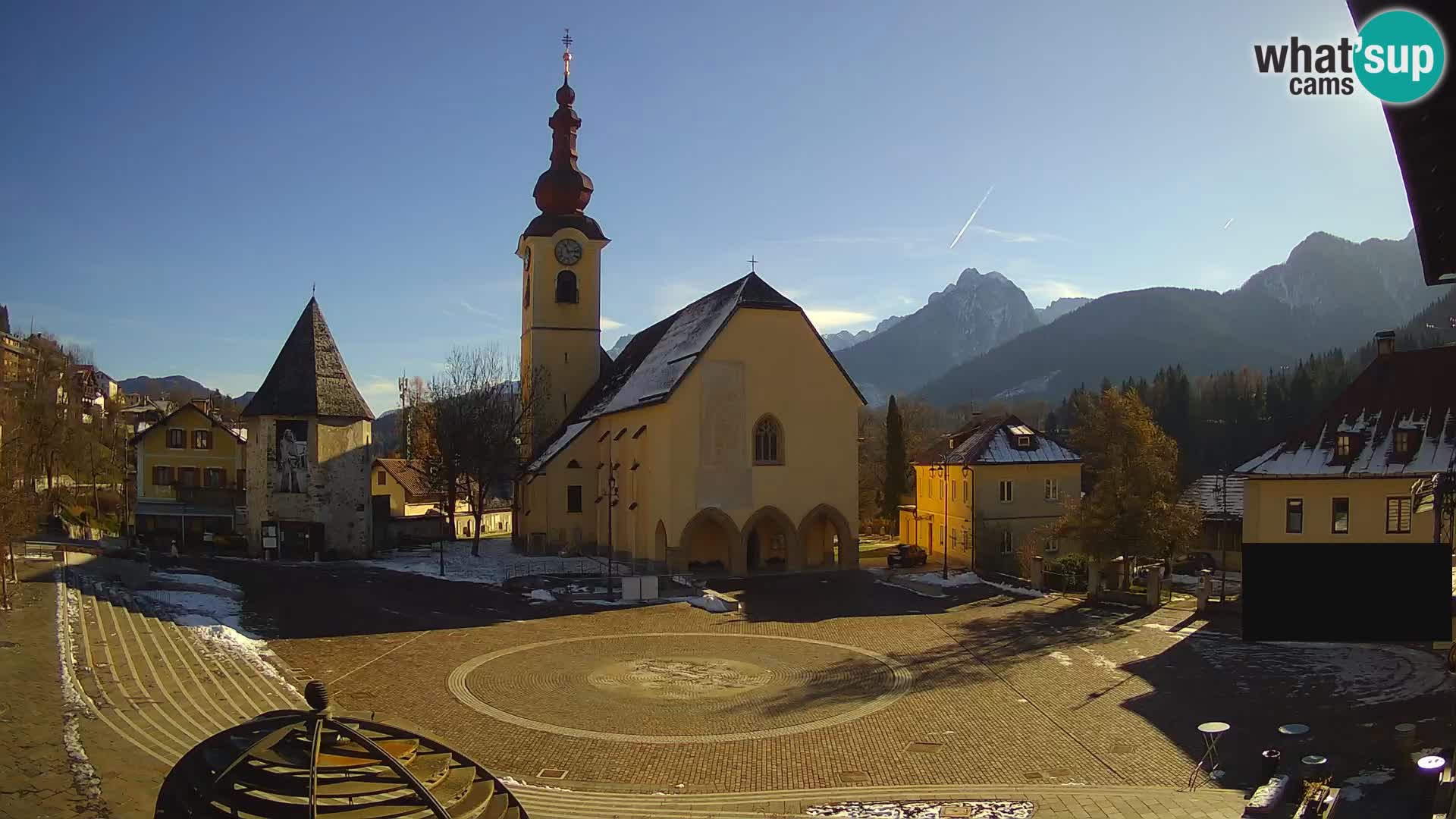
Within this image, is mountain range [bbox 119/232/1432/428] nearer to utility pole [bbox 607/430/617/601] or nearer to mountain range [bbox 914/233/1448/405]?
mountain range [bbox 914/233/1448/405]

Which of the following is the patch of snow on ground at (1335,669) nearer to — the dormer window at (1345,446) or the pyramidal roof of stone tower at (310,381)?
the dormer window at (1345,446)

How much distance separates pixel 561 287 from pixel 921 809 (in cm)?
4497

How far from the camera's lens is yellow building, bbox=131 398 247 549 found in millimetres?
50156

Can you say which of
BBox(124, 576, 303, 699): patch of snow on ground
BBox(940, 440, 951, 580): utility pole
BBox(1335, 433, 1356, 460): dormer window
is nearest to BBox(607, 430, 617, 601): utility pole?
BBox(124, 576, 303, 699): patch of snow on ground

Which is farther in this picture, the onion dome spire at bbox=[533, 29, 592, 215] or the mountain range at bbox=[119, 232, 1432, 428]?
the mountain range at bbox=[119, 232, 1432, 428]

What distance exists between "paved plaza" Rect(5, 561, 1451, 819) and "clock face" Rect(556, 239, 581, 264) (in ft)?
90.5

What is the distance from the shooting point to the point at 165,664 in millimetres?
20109

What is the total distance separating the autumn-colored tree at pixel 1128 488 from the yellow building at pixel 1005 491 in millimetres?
10565

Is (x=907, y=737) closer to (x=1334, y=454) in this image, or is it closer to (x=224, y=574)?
(x=1334, y=454)

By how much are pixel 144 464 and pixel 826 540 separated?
3736 cm

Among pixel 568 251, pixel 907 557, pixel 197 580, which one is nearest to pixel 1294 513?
pixel 907 557

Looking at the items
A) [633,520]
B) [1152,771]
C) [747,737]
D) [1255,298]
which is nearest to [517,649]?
[747,737]

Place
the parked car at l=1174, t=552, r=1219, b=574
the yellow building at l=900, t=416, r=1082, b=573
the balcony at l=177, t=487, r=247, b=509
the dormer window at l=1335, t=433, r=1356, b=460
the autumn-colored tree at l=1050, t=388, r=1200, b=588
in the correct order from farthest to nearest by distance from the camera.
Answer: the balcony at l=177, t=487, r=247, b=509 < the yellow building at l=900, t=416, r=1082, b=573 < the parked car at l=1174, t=552, r=1219, b=574 < the autumn-colored tree at l=1050, t=388, r=1200, b=588 < the dormer window at l=1335, t=433, r=1356, b=460

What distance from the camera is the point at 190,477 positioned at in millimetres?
51781
